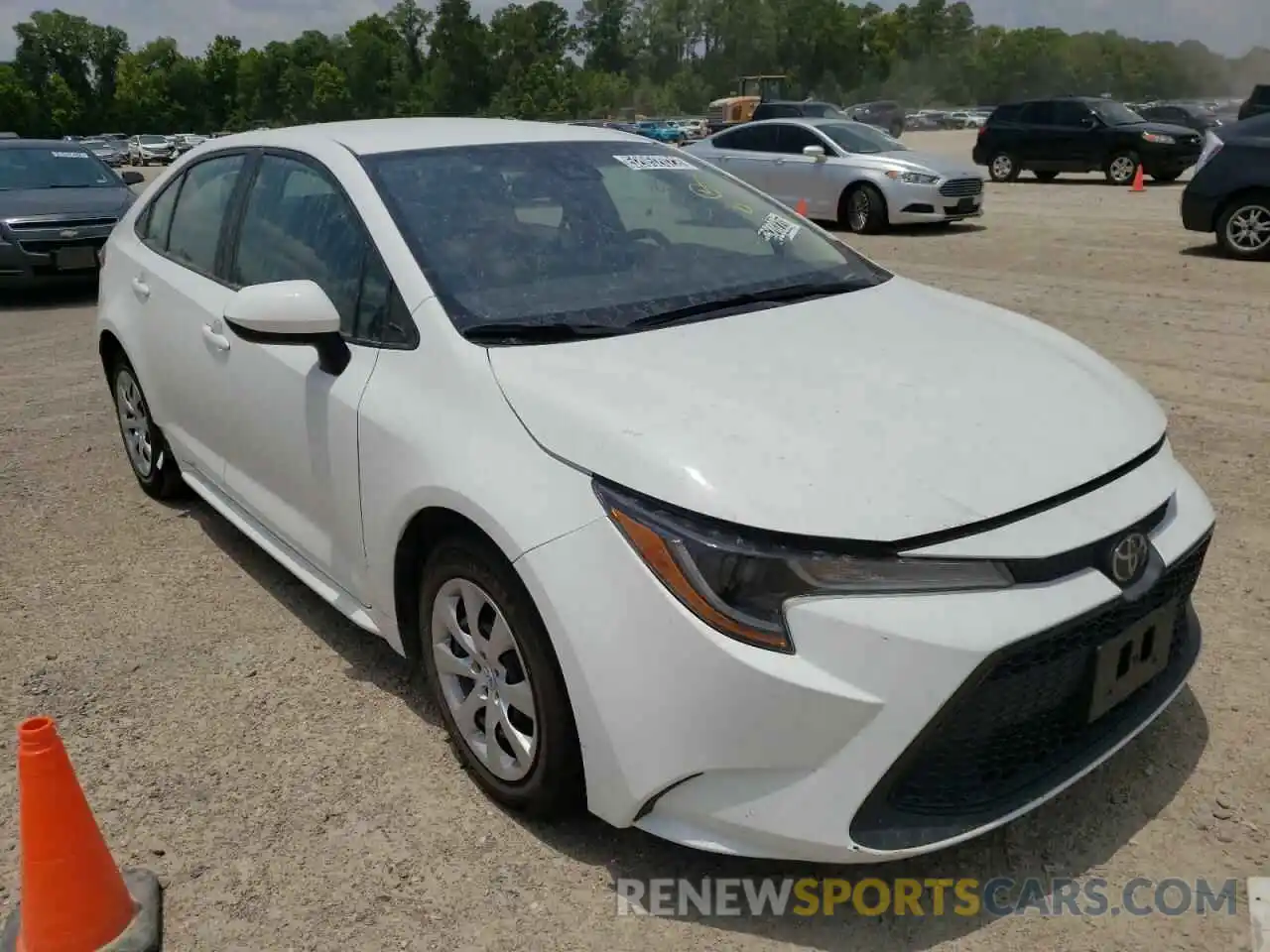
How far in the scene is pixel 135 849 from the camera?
2.64m

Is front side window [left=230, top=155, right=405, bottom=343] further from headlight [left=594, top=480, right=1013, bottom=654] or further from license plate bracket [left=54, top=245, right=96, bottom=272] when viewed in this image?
license plate bracket [left=54, top=245, right=96, bottom=272]

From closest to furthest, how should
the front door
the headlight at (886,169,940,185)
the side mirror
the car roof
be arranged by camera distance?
1. the side mirror
2. the front door
3. the car roof
4. the headlight at (886,169,940,185)

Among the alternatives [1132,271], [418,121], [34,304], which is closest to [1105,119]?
[1132,271]

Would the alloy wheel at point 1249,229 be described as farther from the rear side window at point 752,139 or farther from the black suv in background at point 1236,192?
the rear side window at point 752,139

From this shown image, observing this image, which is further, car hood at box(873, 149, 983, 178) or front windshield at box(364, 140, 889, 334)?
car hood at box(873, 149, 983, 178)

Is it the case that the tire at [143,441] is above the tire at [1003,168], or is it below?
below

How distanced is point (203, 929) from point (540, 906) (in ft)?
2.43

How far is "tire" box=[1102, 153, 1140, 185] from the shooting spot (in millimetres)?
19359

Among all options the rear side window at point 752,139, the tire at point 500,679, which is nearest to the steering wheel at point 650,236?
the tire at point 500,679

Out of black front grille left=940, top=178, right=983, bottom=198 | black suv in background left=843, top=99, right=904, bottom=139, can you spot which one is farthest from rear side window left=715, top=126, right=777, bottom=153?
black suv in background left=843, top=99, right=904, bottom=139

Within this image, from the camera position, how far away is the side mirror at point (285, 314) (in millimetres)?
2826

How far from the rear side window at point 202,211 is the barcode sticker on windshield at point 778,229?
1890mm

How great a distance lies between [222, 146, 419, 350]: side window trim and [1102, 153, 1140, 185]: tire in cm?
1899

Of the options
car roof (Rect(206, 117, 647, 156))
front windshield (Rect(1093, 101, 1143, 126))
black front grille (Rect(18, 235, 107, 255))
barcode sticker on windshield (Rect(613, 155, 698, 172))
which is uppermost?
Result: front windshield (Rect(1093, 101, 1143, 126))
